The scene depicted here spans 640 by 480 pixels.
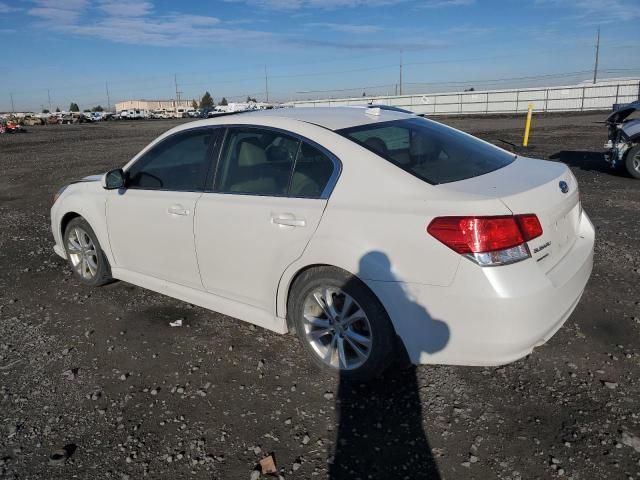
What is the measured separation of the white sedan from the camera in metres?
2.77

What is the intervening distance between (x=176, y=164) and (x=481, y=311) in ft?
9.18

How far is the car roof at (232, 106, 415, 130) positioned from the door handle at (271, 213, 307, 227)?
26.4 inches

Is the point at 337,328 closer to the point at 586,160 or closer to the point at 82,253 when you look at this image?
the point at 82,253

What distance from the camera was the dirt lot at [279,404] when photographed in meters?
2.70

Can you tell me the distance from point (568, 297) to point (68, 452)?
298 centimetres

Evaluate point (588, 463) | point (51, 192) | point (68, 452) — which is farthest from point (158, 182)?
point (51, 192)

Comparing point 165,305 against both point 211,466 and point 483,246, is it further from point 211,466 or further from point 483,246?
point 483,246

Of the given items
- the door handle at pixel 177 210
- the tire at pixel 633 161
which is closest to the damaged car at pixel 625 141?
the tire at pixel 633 161

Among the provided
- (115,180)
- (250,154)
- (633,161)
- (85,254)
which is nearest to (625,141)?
(633,161)

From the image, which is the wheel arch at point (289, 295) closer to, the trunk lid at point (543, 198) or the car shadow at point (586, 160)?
the trunk lid at point (543, 198)

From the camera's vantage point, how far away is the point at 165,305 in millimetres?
4844

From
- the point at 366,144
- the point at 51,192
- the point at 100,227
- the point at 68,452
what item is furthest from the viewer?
the point at 51,192

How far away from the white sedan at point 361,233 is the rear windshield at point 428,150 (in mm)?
16

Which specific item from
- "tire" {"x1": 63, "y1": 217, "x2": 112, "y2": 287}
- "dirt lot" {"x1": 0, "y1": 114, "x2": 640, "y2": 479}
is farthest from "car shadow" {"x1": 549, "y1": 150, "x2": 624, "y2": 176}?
"tire" {"x1": 63, "y1": 217, "x2": 112, "y2": 287}
